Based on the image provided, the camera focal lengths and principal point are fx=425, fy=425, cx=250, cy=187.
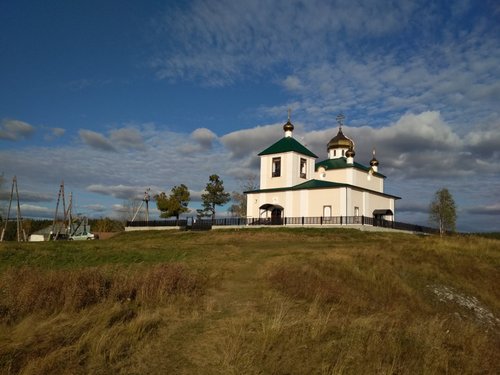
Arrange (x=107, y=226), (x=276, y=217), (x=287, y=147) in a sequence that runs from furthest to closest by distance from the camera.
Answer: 1. (x=107, y=226)
2. (x=287, y=147)
3. (x=276, y=217)

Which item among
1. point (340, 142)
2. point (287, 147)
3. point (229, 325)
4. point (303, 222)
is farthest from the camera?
point (340, 142)

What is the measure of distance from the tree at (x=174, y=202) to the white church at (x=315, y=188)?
43.6 ft

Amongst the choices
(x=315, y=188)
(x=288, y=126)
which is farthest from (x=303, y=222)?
(x=288, y=126)

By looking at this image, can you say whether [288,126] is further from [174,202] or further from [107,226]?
[107,226]

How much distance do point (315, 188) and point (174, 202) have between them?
21.3 m

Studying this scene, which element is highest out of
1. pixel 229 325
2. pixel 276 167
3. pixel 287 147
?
pixel 287 147

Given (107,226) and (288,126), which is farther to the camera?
(107,226)

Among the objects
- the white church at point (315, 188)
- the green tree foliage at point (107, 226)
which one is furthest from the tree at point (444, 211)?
the green tree foliage at point (107, 226)

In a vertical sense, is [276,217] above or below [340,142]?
below

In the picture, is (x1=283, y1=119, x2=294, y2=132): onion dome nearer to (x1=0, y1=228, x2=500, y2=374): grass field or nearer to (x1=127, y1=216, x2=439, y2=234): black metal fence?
(x1=127, y1=216, x2=439, y2=234): black metal fence

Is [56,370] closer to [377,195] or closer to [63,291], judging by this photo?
[63,291]

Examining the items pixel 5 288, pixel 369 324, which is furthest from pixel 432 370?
pixel 5 288

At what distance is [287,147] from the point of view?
153 feet

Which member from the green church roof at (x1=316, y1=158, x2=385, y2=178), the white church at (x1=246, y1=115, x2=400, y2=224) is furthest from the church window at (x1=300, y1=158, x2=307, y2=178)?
the green church roof at (x1=316, y1=158, x2=385, y2=178)
